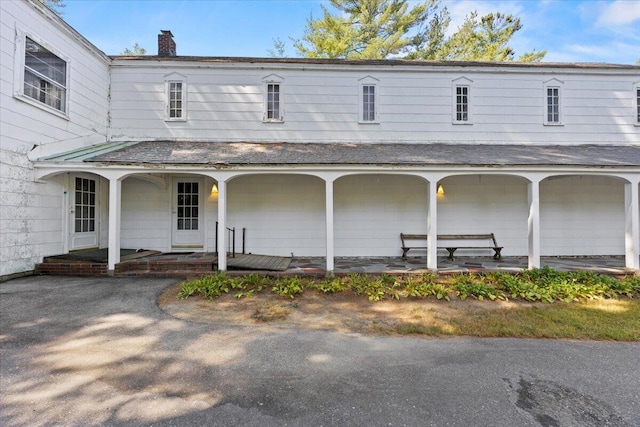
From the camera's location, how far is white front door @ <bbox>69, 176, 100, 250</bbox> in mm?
8445

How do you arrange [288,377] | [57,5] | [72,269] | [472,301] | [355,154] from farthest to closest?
[57,5] → [355,154] → [72,269] → [472,301] → [288,377]

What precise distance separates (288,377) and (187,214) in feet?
25.9

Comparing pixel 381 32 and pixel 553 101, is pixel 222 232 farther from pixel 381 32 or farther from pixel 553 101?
pixel 381 32

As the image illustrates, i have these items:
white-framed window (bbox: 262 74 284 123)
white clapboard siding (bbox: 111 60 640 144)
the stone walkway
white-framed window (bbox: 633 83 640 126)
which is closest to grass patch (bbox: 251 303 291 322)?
the stone walkway

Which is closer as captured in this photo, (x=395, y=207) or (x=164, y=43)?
Result: (x=395, y=207)

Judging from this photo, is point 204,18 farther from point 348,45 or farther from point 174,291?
point 174,291

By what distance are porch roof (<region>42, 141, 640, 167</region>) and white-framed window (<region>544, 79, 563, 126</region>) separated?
1.03 meters

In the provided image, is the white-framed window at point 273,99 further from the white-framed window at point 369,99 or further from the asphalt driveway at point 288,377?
the asphalt driveway at point 288,377

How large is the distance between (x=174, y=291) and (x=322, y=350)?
3846 millimetres

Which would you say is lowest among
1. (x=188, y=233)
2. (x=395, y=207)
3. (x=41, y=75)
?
(x=188, y=233)

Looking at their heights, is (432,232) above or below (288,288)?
above

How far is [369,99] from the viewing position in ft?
33.9

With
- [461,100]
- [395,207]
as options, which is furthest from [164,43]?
[461,100]

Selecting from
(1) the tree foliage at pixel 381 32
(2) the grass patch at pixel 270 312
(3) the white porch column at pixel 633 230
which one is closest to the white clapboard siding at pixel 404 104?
(3) the white porch column at pixel 633 230
